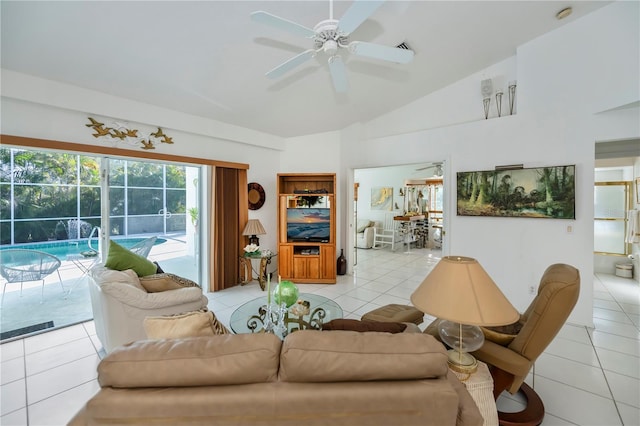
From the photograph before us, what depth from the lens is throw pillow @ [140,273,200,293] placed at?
277 cm

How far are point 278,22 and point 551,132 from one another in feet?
11.6

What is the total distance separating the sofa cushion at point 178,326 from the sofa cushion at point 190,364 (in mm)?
247

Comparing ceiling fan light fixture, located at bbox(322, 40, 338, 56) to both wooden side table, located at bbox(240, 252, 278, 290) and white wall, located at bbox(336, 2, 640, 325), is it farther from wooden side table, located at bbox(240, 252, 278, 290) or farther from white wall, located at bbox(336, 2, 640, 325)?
wooden side table, located at bbox(240, 252, 278, 290)

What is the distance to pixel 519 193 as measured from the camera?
3678 millimetres

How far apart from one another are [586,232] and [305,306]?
339 centimetres

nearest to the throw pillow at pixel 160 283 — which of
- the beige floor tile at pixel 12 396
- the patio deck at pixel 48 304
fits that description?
the beige floor tile at pixel 12 396

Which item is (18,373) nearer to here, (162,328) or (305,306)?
(162,328)

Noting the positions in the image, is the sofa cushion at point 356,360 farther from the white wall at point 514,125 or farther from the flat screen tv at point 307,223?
the flat screen tv at point 307,223

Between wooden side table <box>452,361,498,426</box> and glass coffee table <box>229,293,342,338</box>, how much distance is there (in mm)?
1038

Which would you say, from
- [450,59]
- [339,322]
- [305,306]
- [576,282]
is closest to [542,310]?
[576,282]

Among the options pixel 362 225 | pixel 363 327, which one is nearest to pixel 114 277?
pixel 363 327

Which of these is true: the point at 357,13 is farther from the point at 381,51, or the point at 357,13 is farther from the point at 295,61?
the point at 295,61

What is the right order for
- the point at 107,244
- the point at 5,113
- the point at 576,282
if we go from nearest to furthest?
the point at 576,282 → the point at 5,113 → the point at 107,244

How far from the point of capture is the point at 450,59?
143 inches
